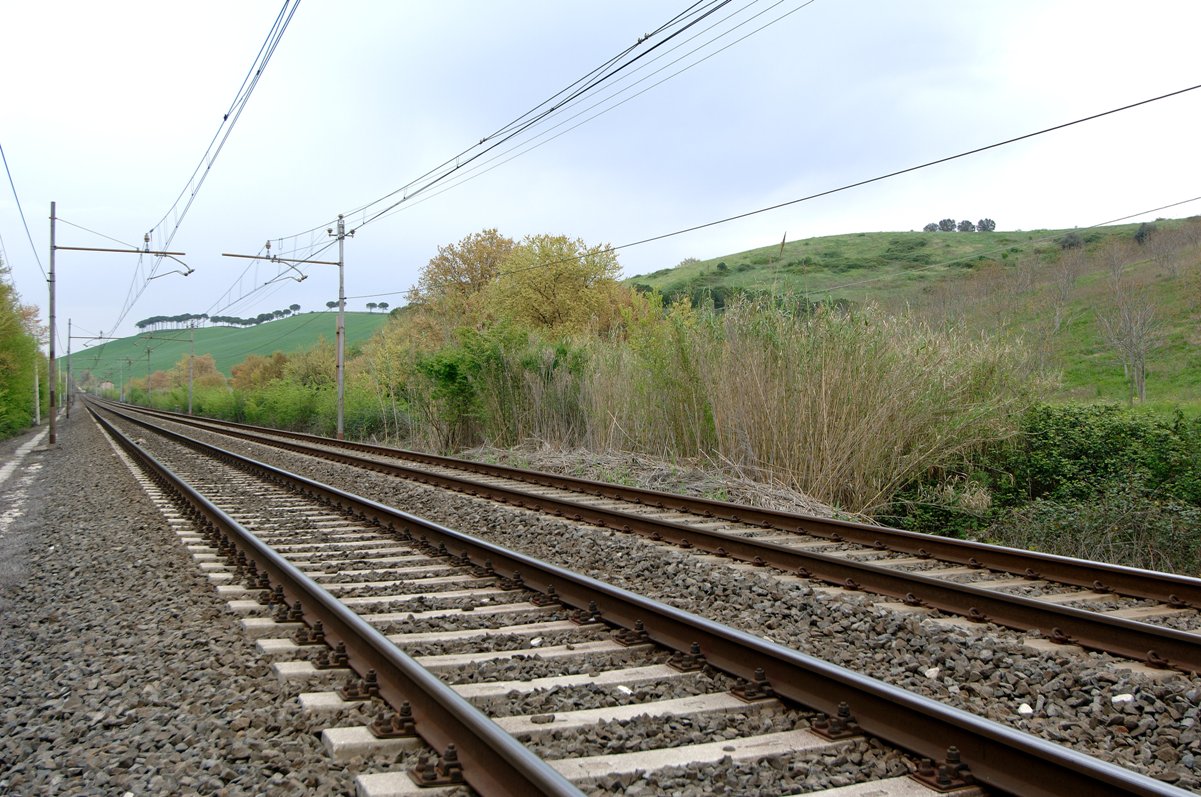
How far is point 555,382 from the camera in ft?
61.9

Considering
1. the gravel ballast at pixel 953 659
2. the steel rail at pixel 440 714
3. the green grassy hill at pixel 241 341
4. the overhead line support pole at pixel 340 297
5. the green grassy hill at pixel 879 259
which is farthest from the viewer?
the green grassy hill at pixel 241 341

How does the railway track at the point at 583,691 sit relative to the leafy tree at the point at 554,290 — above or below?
below

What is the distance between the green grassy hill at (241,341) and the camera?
355 ft

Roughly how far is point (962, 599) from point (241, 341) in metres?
143

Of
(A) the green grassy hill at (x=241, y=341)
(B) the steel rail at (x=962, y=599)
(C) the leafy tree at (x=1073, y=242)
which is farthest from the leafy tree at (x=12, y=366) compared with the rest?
(A) the green grassy hill at (x=241, y=341)

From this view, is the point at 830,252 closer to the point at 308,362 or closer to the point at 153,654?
the point at 308,362

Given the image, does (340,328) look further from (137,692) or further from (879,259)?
(879,259)

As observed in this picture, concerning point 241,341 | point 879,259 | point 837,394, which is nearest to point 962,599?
point 837,394

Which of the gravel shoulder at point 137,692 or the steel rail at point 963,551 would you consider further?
the steel rail at point 963,551

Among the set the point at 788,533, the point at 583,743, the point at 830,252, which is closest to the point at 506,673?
the point at 583,743

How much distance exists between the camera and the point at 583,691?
406cm

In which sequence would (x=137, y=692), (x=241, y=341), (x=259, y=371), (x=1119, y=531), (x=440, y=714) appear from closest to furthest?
1. (x=440, y=714)
2. (x=137, y=692)
3. (x=1119, y=531)
4. (x=259, y=371)
5. (x=241, y=341)

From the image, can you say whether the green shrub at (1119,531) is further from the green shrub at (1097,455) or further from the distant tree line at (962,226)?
the distant tree line at (962,226)

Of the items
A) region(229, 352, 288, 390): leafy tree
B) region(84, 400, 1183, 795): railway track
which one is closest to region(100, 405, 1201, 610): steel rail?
region(84, 400, 1183, 795): railway track
